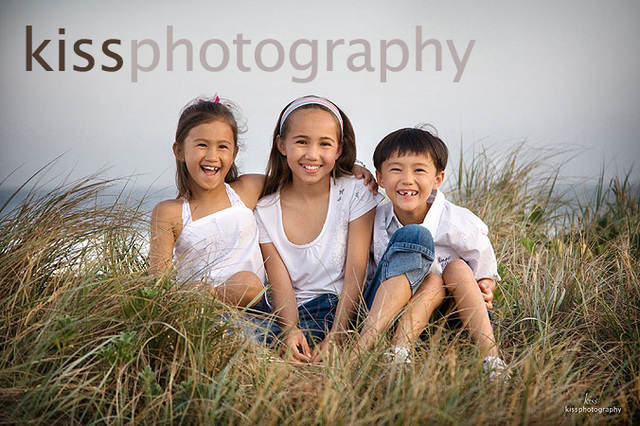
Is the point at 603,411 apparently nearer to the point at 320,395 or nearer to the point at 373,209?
the point at 320,395

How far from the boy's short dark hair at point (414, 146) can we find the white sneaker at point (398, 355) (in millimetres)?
800

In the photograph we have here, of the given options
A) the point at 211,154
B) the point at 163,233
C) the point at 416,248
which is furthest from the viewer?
the point at 211,154

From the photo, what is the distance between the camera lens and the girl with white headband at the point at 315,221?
2574mm

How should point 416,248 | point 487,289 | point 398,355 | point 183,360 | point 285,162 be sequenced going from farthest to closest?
1. point 285,162
2. point 487,289
3. point 416,248
4. point 398,355
5. point 183,360

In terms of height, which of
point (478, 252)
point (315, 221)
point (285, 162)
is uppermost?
point (285, 162)

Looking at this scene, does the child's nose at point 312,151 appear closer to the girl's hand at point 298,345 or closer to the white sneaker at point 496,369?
the girl's hand at point 298,345

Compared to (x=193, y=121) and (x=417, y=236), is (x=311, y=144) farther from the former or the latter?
(x=417, y=236)

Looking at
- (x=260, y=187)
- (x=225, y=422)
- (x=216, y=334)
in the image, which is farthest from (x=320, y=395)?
(x=260, y=187)

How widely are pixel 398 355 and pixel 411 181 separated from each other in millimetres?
768

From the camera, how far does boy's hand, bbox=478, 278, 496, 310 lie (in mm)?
2385

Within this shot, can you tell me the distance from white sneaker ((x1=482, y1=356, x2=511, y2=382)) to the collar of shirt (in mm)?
552

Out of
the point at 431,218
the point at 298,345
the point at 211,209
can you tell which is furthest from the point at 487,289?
the point at 211,209

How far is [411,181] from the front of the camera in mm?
2451

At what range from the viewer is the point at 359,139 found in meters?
6.09
